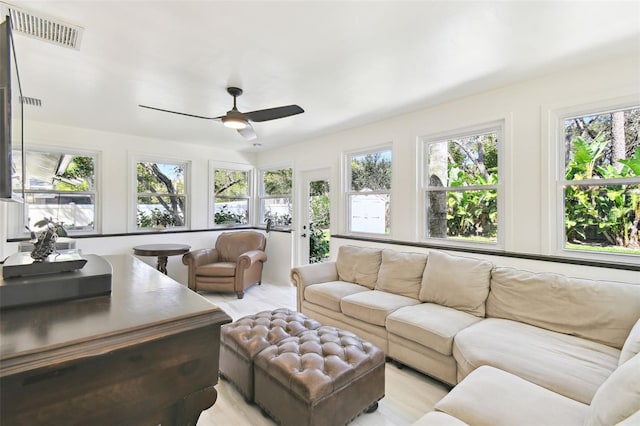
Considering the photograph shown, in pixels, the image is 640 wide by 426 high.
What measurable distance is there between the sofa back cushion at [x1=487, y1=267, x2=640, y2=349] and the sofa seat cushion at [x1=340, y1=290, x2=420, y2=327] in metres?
0.75

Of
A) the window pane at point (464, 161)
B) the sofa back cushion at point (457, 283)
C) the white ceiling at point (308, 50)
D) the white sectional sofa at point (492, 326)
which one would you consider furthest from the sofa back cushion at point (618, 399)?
the window pane at point (464, 161)

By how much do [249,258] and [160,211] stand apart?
6.00 feet

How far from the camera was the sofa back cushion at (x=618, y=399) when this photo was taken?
0.95m

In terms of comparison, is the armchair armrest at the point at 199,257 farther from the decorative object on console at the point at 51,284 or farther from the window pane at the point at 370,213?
the decorative object on console at the point at 51,284

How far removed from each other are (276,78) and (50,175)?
12.1 ft

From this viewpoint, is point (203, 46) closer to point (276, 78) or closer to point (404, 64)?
point (276, 78)

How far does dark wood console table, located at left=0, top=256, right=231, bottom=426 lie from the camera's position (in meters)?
0.62

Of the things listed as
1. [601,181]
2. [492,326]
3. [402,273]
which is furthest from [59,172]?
[601,181]

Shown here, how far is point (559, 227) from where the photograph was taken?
259cm

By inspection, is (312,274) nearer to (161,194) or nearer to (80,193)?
(161,194)

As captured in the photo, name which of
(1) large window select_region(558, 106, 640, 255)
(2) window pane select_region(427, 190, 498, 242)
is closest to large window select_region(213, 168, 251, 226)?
(2) window pane select_region(427, 190, 498, 242)

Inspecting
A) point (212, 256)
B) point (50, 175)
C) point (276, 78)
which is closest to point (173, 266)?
point (212, 256)

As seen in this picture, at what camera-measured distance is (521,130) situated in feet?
9.06

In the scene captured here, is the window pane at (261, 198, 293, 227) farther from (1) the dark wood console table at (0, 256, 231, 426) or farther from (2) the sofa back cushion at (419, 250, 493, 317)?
(1) the dark wood console table at (0, 256, 231, 426)
